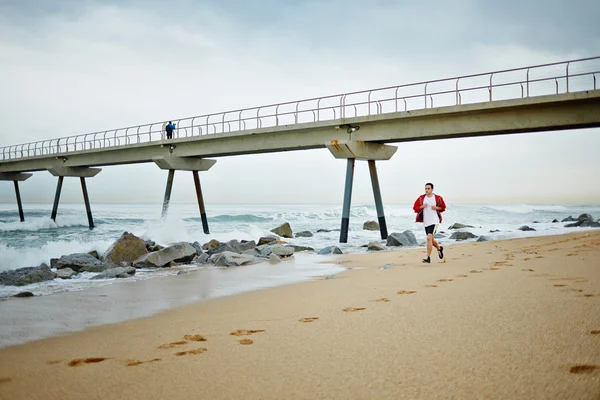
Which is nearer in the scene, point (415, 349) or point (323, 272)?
point (415, 349)

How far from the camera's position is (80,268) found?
1082 centimetres

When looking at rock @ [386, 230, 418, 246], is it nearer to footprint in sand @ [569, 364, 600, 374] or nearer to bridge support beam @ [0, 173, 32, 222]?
footprint in sand @ [569, 364, 600, 374]

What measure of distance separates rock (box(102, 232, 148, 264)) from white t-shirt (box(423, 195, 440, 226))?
8.51 meters

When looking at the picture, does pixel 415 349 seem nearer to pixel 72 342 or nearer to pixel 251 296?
pixel 72 342

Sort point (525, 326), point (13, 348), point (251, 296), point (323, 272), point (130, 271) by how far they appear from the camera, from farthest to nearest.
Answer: point (130, 271), point (323, 272), point (251, 296), point (13, 348), point (525, 326)

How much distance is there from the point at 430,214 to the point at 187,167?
2293 cm

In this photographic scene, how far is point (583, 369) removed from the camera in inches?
94.7

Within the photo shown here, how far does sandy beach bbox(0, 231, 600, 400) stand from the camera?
7.93 ft

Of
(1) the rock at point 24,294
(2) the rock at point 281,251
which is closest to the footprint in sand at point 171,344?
(1) the rock at point 24,294

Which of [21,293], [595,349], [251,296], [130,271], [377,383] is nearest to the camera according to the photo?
[377,383]

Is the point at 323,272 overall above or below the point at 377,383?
below

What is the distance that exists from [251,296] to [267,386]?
3914 millimetres

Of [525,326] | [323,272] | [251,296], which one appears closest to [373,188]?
[323,272]

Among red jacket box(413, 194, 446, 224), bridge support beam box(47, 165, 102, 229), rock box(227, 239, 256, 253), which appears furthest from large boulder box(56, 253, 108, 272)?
bridge support beam box(47, 165, 102, 229)
